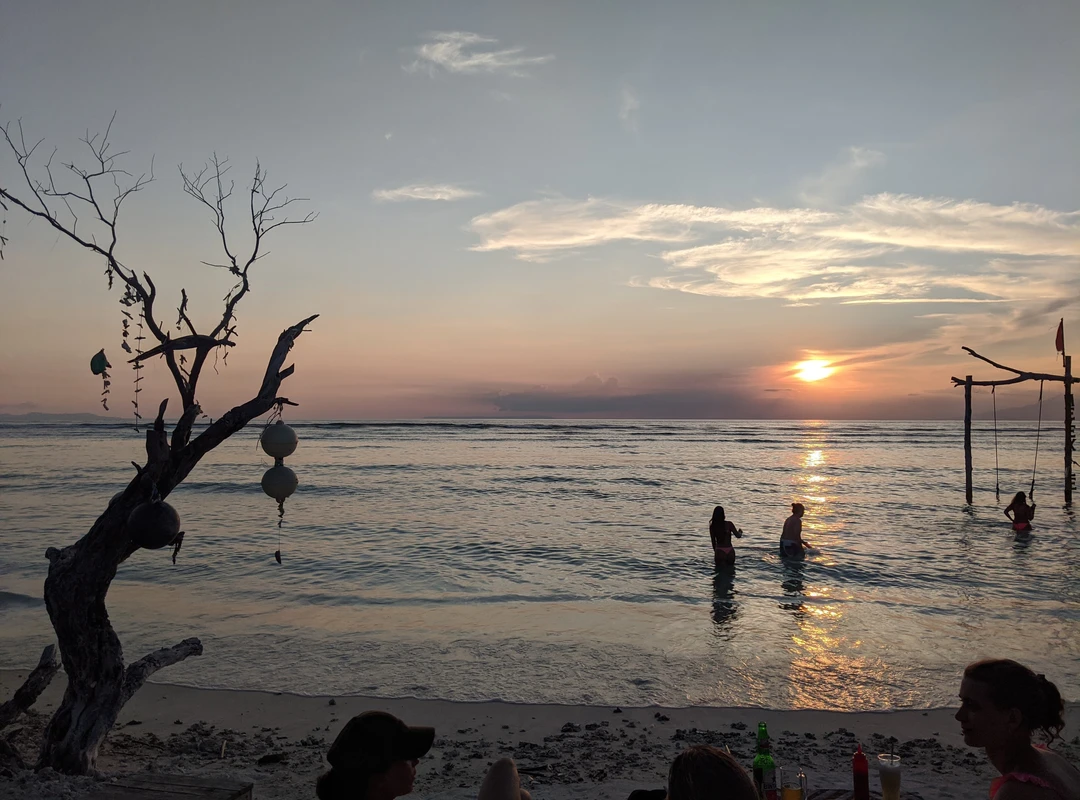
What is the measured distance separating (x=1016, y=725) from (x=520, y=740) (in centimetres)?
495

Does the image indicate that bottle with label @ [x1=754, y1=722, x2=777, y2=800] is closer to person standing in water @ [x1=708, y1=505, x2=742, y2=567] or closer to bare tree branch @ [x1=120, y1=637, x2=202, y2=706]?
bare tree branch @ [x1=120, y1=637, x2=202, y2=706]

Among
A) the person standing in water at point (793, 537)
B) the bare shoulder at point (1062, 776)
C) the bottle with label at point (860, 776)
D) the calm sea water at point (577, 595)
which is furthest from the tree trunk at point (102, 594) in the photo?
the person standing in water at point (793, 537)

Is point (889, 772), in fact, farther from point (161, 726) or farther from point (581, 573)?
point (581, 573)

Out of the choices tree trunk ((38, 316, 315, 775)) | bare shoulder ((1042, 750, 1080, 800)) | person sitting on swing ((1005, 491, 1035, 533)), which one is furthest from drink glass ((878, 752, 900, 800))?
person sitting on swing ((1005, 491, 1035, 533))

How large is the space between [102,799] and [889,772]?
183 inches

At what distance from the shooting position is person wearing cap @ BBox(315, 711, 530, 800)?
2939 mm

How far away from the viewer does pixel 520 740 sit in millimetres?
7062

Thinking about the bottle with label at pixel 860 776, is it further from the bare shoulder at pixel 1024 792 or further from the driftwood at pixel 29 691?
the driftwood at pixel 29 691

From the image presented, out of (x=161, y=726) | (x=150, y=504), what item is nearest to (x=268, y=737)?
(x=161, y=726)

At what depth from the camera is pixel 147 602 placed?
12.7m

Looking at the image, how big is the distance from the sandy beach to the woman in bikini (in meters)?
2.80

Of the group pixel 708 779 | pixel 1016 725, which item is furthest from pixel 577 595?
pixel 708 779

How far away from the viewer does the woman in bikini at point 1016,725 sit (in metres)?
3.07

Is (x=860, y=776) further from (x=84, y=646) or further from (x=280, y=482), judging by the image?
(x=84, y=646)
